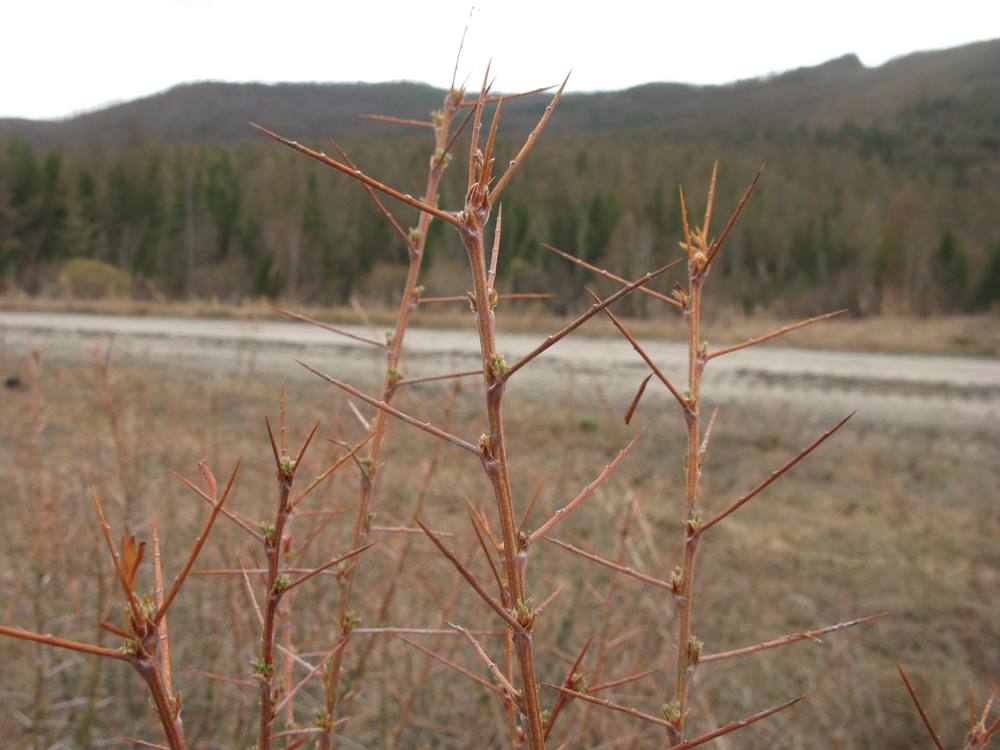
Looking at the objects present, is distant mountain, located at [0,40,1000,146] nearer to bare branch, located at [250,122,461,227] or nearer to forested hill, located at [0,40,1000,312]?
forested hill, located at [0,40,1000,312]

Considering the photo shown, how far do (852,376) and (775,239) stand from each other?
99.7ft

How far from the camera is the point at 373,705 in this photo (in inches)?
103

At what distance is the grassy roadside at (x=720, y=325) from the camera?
1284 centimetres

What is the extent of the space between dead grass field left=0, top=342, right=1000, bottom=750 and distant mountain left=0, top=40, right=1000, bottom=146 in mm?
57447

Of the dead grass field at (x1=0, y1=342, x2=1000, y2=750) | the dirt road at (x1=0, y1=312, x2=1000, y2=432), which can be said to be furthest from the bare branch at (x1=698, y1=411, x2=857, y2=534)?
the dirt road at (x1=0, y1=312, x2=1000, y2=432)

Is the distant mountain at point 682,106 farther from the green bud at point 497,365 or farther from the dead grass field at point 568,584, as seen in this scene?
the green bud at point 497,365

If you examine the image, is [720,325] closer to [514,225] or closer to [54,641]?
[54,641]

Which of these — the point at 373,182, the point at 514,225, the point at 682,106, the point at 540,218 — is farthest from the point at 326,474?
the point at 682,106

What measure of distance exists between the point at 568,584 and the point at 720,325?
14148mm

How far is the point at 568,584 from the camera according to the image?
6.68 feet

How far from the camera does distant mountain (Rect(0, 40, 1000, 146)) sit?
221 ft

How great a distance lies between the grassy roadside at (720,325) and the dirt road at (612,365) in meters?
0.74

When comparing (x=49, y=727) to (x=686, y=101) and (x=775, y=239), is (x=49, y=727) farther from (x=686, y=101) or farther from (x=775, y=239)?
(x=686, y=101)

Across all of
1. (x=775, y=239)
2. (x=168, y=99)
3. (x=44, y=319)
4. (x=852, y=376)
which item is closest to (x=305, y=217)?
(x=44, y=319)
